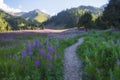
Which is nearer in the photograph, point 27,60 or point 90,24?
point 27,60

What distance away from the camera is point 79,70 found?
984 cm

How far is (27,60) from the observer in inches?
341

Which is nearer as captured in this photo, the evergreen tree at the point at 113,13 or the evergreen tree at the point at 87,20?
the evergreen tree at the point at 113,13

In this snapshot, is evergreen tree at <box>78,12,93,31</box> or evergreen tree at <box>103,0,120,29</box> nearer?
evergreen tree at <box>103,0,120,29</box>

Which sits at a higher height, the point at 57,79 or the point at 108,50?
the point at 108,50

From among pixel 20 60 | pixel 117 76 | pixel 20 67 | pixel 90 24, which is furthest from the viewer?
pixel 90 24

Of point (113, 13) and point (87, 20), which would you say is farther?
point (87, 20)

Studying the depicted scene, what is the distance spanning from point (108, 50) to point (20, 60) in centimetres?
391

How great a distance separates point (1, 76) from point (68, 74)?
270 centimetres

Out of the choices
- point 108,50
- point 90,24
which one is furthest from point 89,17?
point 108,50

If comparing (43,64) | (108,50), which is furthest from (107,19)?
(43,64)

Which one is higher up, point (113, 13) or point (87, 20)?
point (113, 13)

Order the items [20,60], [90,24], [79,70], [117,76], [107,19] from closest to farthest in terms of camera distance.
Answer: [117,76] → [20,60] → [79,70] → [107,19] → [90,24]

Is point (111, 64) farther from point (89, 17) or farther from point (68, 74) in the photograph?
point (89, 17)
